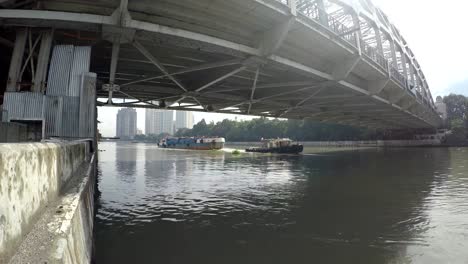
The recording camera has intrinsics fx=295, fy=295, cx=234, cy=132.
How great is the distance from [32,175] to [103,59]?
56.3 ft

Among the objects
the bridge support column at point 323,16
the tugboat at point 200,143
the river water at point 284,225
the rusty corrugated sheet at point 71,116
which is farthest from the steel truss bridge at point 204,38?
the tugboat at point 200,143

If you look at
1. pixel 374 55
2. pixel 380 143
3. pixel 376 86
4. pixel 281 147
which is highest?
pixel 374 55

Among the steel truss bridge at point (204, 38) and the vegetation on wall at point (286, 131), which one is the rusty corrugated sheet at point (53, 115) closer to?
the steel truss bridge at point (204, 38)

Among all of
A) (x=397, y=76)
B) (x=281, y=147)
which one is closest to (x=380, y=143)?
(x=281, y=147)

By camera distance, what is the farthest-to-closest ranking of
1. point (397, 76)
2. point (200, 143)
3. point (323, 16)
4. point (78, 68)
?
point (200, 143) < point (397, 76) < point (323, 16) < point (78, 68)

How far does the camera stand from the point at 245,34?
15805mm

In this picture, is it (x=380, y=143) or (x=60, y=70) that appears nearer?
(x=60, y=70)

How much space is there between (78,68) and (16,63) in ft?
7.83

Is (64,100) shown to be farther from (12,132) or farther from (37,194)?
(37,194)

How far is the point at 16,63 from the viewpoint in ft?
40.5

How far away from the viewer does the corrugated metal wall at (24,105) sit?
462 inches

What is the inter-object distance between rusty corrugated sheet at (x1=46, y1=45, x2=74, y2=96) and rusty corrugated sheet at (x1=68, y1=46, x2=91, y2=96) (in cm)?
15

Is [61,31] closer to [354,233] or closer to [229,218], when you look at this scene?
[229,218]

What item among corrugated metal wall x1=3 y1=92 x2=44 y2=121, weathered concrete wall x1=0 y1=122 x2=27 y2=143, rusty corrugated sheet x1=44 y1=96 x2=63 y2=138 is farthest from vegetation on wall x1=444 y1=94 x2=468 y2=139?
weathered concrete wall x1=0 y1=122 x2=27 y2=143
